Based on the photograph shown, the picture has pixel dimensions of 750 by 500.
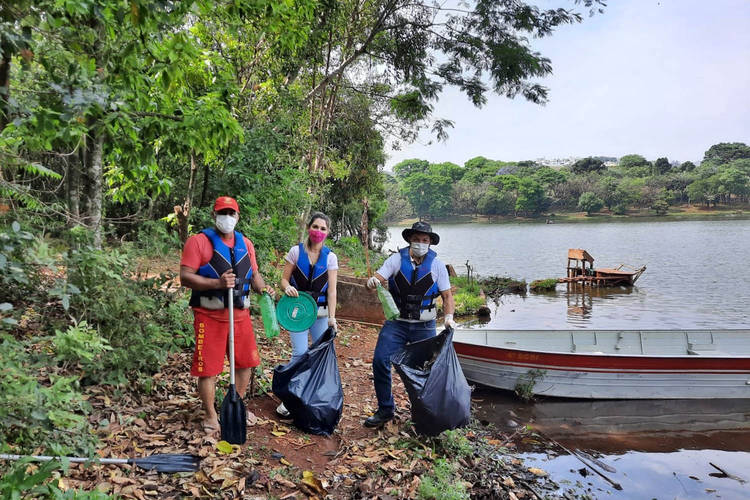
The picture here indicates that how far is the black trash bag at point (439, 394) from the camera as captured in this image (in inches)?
172

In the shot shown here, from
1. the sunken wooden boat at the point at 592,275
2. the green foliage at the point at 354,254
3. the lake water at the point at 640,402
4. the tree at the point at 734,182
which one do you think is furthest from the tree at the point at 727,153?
the green foliage at the point at 354,254

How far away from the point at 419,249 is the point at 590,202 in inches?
Result: 3562

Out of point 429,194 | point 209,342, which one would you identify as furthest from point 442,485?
point 429,194

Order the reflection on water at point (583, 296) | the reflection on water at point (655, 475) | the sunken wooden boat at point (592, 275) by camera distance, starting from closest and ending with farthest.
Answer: the reflection on water at point (655, 475) < the reflection on water at point (583, 296) < the sunken wooden boat at point (592, 275)

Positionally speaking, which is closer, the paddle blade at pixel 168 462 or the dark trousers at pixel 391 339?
the paddle blade at pixel 168 462

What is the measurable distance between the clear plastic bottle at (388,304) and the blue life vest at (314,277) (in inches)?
23.1

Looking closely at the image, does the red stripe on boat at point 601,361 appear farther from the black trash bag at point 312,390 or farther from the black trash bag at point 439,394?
the black trash bag at point 312,390

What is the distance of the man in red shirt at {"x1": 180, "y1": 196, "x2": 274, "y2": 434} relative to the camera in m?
3.86

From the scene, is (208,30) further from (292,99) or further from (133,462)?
(133,462)

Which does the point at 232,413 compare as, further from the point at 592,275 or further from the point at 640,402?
the point at 592,275

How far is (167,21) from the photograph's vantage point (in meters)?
3.03

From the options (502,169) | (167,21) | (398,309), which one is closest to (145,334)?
(398,309)

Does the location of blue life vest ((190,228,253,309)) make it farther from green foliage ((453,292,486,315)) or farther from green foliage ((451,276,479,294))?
green foliage ((451,276,479,294))

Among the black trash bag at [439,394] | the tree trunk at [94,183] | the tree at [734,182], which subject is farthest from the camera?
the tree at [734,182]
